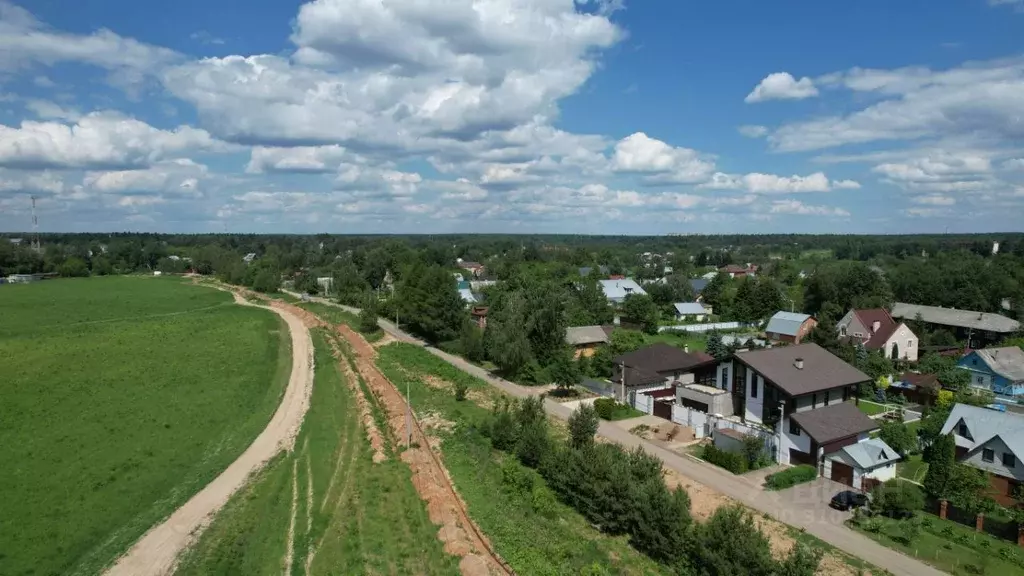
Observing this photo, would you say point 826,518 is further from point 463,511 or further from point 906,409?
point 906,409

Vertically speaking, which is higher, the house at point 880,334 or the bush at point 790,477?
the house at point 880,334

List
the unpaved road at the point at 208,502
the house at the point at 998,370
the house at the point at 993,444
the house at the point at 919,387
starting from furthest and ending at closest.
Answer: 1. the house at the point at 998,370
2. the house at the point at 919,387
3. the house at the point at 993,444
4. the unpaved road at the point at 208,502

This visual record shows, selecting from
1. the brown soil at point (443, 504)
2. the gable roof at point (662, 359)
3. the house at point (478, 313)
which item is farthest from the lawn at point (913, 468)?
the house at point (478, 313)

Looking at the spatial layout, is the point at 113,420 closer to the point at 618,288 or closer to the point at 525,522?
the point at 525,522

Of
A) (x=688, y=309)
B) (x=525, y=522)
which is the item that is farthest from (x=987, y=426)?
(x=688, y=309)

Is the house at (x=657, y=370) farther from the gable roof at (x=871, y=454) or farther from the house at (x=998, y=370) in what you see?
the house at (x=998, y=370)

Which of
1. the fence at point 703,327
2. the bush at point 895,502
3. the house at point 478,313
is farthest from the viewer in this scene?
the fence at point 703,327

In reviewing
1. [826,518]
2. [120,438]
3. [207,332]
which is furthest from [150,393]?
[826,518]

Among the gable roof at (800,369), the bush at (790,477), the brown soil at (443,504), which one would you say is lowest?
the bush at (790,477)
